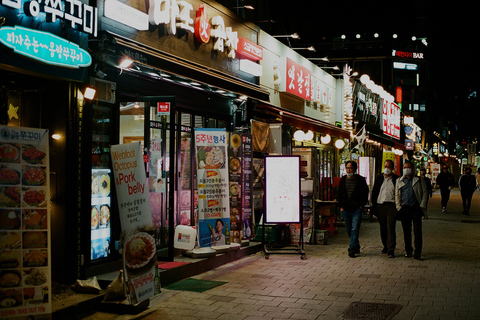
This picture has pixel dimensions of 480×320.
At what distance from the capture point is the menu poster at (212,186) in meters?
10.7

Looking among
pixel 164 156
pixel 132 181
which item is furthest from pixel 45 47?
pixel 164 156

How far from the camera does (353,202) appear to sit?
480 inches

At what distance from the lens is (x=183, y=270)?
957 cm

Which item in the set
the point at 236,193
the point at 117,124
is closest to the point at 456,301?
the point at 236,193

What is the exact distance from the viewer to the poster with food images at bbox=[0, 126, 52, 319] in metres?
5.85

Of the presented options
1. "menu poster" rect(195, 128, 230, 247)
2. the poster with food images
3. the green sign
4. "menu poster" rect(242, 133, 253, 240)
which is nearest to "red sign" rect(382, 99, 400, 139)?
"menu poster" rect(242, 133, 253, 240)

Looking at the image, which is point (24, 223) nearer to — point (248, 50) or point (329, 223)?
point (248, 50)

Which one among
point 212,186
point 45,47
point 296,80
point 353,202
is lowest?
point 353,202

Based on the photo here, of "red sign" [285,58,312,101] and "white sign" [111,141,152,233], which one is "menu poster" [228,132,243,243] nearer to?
"white sign" [111,141,152,233]

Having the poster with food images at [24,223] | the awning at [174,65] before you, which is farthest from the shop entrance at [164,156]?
the poster with food images at [24,223]

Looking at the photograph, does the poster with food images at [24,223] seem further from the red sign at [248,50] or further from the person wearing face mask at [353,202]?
the red sign at [248,50]

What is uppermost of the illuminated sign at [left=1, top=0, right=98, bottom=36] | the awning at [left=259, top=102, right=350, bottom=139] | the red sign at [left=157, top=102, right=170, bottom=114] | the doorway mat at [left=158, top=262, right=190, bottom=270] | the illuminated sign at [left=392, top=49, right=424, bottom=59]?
the illuminated sign at [left=392, top=49, right=424, bottom=59]

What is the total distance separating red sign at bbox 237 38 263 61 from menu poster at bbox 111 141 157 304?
297 inches

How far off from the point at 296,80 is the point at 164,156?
29.5 feet
